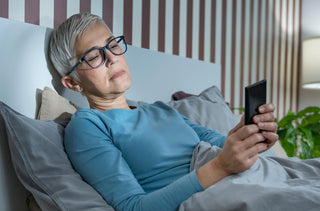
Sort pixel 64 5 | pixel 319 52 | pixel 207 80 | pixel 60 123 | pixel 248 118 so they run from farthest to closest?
pixel 319 52 < pixel 207 80 < pixel 64 5 < pixel 60 123 < pixel 248 118

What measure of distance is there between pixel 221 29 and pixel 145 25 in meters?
0.76

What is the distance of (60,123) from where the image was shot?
1126mm

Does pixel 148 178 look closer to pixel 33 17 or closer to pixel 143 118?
pixel 143 118

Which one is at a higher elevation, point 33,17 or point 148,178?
point 33,17

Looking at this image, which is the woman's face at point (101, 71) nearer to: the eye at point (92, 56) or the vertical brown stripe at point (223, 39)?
the eye at point (92, 56)

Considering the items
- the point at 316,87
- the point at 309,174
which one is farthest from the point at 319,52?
the point at 309,174

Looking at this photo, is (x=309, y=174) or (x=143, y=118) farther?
(x=143, y=118)

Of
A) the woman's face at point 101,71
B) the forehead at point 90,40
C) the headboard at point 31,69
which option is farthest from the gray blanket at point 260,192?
the headboard at point 31,69

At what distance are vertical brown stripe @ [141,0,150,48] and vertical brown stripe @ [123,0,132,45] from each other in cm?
10

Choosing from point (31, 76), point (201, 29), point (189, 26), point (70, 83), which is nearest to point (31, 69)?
point (31, 76)

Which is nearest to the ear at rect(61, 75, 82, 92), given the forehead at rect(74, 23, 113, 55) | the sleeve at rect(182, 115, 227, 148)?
the forehead at rect(74, 23, 113, 55)

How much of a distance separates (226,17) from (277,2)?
80cm

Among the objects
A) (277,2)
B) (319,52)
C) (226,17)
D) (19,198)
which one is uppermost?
(277,2)

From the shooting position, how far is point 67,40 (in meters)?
1.21
